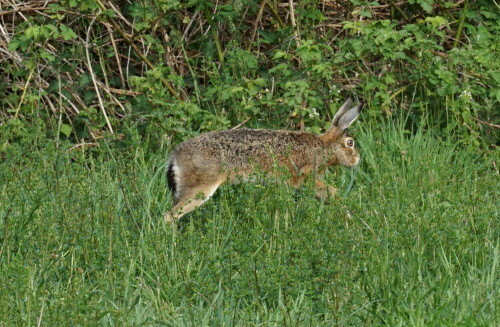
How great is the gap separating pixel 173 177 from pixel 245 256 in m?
1.84

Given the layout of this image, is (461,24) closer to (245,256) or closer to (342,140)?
(342,140)

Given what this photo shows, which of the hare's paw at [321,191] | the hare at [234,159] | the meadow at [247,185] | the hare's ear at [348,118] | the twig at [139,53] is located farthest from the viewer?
the twig at [139,53]

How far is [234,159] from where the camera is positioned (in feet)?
24.5

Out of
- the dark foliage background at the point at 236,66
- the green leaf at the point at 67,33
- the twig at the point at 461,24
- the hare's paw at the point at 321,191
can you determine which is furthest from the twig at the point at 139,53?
the twig at the point at 461,24

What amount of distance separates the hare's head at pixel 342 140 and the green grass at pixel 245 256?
36.6 inches

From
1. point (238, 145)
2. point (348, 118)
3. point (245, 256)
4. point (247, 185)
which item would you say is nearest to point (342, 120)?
point (348, 118)

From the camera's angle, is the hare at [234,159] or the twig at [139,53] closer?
the hare at [234,159]

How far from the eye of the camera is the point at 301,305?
5.09 m

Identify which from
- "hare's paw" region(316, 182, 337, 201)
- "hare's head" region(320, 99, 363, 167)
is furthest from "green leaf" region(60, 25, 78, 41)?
"hare's paw" region(316, 182, 337, 201)

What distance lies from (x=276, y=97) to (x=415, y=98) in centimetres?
123

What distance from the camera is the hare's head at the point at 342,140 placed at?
822 cm

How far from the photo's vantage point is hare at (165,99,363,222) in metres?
7.32

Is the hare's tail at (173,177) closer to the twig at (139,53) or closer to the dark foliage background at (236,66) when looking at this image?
the dark foliage background at (236,66)

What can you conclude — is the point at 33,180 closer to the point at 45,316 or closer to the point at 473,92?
the point at 45,316
